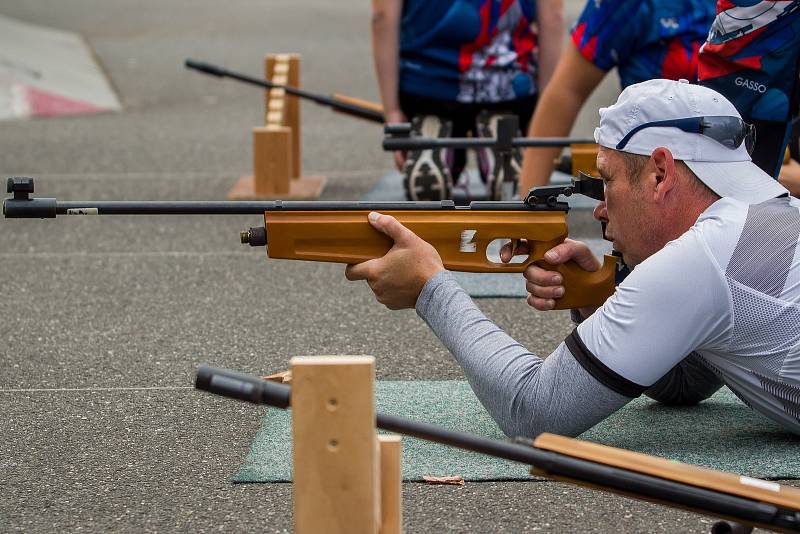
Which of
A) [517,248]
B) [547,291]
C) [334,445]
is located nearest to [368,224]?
[517,248]

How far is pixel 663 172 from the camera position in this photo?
9.89 feet

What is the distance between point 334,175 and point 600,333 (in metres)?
6.01

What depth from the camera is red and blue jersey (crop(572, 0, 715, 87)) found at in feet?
17.3

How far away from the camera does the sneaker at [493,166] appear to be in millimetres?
6145

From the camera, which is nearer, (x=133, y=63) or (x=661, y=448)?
(x=661, y=448)

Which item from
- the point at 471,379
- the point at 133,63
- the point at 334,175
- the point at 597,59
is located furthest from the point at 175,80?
the point at 471,379

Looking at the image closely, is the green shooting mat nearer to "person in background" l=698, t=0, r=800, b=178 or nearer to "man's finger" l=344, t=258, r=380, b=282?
"man's finger" l=344, t=258, r=380, b=282

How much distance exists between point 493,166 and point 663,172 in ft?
14.0

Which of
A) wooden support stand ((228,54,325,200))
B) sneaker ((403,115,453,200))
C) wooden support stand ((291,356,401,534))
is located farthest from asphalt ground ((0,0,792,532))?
wooden support stand ((291,356,401,534))

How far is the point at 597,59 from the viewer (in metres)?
5.37

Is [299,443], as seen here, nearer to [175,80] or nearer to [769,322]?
[769,322]

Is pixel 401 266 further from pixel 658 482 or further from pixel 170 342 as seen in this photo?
pixel 170 342

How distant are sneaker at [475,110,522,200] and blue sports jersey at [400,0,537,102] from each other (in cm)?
12

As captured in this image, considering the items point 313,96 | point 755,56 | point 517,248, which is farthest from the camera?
point 313,96
